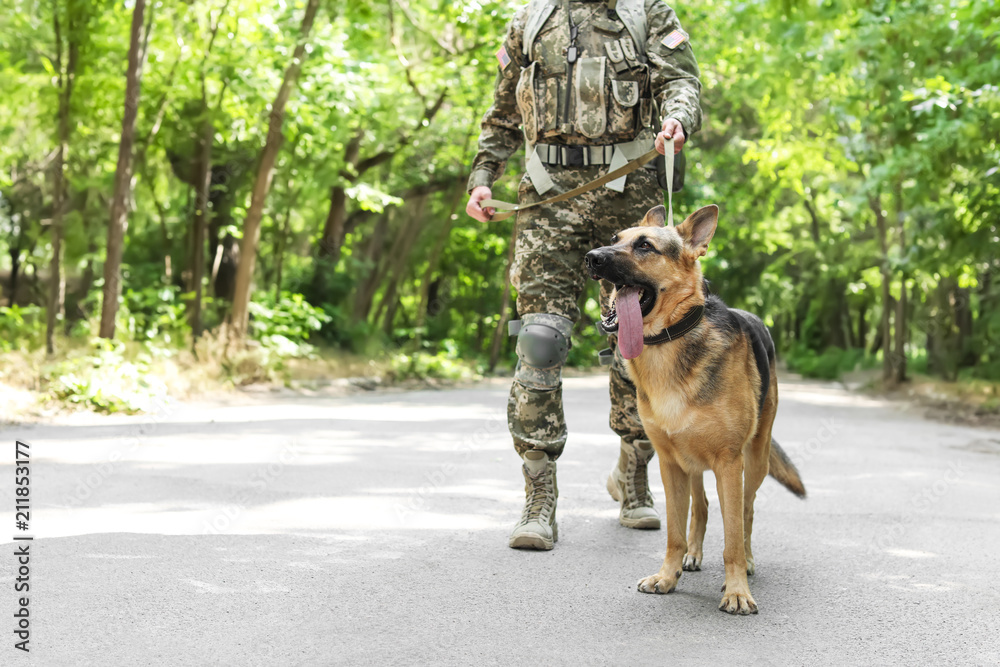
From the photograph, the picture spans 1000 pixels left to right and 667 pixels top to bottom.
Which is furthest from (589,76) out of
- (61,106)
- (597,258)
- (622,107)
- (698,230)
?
(61,106)

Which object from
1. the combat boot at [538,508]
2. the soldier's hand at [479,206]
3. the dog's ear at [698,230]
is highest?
the soldier's hand at [479,206]

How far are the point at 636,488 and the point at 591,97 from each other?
206 centimetres

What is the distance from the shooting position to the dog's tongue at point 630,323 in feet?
12.1

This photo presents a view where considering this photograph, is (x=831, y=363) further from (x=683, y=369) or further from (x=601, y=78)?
(x=683, y=369)

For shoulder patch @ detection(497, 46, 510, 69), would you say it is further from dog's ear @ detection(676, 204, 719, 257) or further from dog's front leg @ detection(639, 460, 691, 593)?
dog's front leg @ detection(639, 460, 691, 593)

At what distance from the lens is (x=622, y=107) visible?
15.5ft

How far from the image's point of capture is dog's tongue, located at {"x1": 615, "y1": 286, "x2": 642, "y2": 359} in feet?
12.1

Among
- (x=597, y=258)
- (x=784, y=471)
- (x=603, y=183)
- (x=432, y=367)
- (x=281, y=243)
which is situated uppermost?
(x=281, y=243)

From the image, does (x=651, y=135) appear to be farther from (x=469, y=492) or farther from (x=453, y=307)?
(x=453, y=307)

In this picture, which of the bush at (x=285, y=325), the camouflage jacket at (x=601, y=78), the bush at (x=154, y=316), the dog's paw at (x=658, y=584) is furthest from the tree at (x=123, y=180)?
the dog's paw at (x=658, y=584)

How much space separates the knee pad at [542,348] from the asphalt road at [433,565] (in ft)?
2.62

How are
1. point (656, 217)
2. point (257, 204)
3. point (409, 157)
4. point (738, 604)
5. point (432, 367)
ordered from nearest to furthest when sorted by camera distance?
point (738, 604) < point (656, 217) < point (257, 204) < point (432, 367) < point (409, 157)

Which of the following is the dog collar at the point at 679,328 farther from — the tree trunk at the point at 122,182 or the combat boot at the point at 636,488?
the tree trunk at the point at 122,182

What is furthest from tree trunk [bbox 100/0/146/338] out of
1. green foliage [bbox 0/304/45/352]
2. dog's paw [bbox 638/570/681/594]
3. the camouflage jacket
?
dog's paw [bbox 638/570/681/594]
